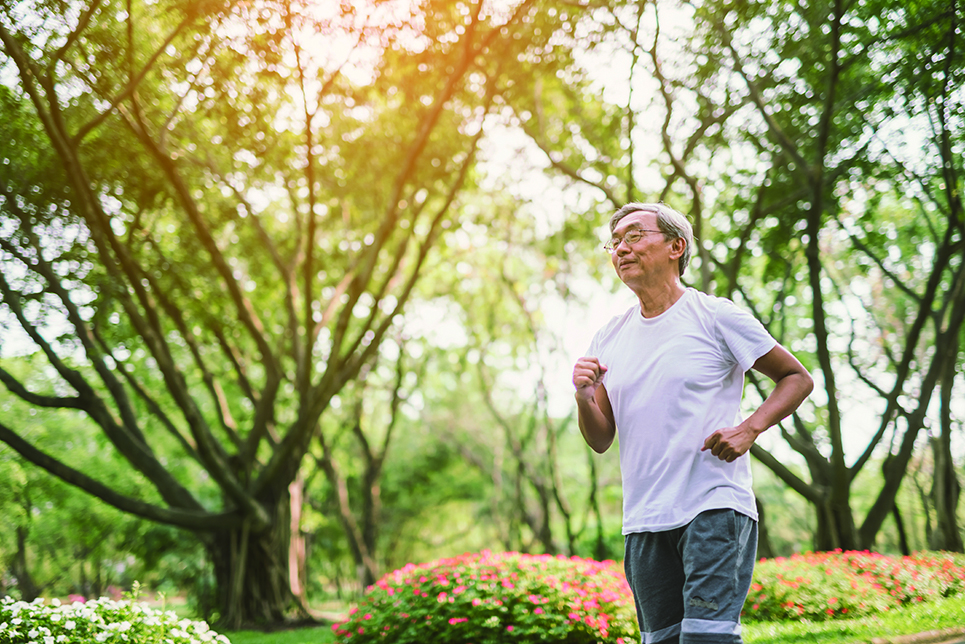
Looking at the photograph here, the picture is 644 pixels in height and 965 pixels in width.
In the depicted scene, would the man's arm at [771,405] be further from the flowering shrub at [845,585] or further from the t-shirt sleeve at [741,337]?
the flowering shrub at [845,585]

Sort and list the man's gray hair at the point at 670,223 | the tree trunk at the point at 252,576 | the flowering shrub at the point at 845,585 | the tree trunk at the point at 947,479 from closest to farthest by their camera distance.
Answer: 1. the man's gray hair at the point at 670,223
2. the flowering shrub at the point at 845,585
3. the tree trunk at the point at 947,479
4. the tree trunk at the point at 252,576

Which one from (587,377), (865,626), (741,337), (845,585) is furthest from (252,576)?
(741,337)

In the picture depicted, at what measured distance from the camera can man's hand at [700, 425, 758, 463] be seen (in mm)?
1970

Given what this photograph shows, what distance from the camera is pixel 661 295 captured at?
2.41 metres

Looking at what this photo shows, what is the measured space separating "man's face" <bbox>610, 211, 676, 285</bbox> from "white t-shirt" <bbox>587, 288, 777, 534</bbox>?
0.16 m

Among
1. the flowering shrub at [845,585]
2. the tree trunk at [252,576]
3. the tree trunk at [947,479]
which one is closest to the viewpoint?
the flowering shrub at [845,585]

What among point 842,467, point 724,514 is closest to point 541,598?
point 724,514

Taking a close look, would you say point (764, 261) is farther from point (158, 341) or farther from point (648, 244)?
point (648, 244)

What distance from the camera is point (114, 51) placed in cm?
838

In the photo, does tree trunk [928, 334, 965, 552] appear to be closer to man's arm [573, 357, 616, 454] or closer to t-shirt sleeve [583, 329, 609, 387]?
t-shirt sleeve [583, 329, 609, 387]

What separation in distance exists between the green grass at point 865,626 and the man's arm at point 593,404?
392 cm

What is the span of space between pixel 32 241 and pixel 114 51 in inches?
107

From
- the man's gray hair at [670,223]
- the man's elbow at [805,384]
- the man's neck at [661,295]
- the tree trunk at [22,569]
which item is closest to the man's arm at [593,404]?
the man's neck at [661,295]

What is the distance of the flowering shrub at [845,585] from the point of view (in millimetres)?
7254
